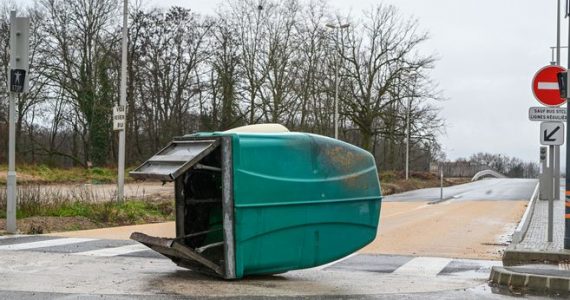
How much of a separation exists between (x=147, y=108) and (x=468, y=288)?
47.7 metres

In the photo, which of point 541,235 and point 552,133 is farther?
point 541,235

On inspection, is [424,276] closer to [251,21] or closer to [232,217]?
[232,217]

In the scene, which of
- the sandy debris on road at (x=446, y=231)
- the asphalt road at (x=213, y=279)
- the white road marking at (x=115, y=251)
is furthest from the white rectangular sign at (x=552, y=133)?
the white road marking at (x=115, y=251)

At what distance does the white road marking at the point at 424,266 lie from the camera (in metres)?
9.74

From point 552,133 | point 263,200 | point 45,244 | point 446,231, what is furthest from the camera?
point 446,231

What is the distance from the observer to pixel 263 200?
7941mm

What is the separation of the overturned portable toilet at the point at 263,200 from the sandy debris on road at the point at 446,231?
3665 mm

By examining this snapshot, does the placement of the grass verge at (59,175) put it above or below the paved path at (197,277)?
above

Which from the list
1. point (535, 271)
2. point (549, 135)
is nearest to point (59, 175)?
point (549, 135)

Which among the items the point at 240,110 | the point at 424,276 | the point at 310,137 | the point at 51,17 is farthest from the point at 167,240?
the point at 51,17

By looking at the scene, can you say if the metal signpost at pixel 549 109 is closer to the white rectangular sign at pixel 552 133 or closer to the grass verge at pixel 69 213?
the white rectangular sign at pixel 552 133

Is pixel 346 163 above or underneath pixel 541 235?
above

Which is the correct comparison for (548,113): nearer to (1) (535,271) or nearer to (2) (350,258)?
(1) (535,271)

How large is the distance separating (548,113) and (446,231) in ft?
16.6
